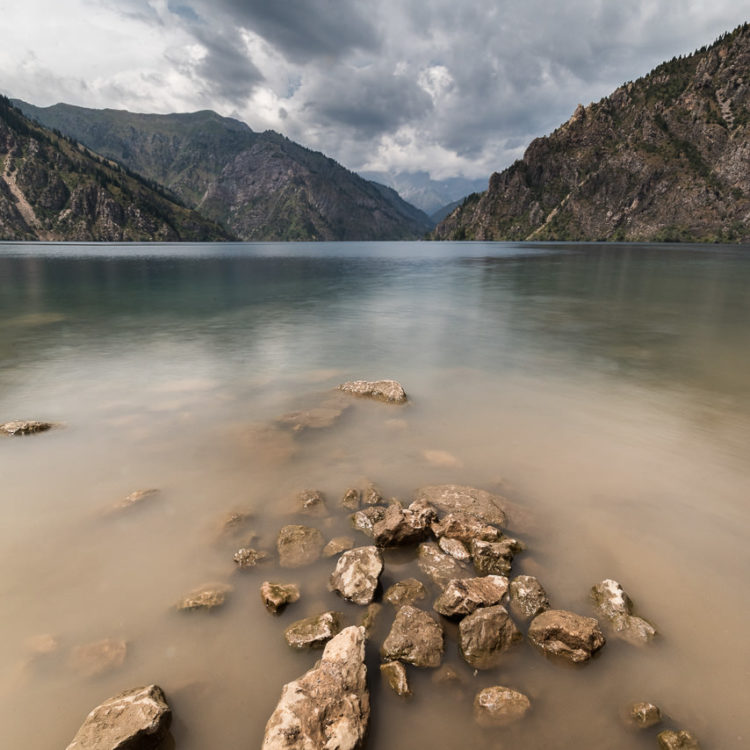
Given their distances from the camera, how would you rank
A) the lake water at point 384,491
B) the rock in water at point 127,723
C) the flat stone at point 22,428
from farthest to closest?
the flat stone at point 22,428
the lake water at point 384,491
the rock in water at point 127,723

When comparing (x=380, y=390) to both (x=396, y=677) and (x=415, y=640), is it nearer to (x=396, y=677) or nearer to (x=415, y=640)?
(x=415, y=640)

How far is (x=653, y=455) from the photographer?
12.4 meters

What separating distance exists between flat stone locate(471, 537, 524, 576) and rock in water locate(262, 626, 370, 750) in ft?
10.3

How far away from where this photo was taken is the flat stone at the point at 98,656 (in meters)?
6.03

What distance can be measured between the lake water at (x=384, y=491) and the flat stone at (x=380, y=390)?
2.95 feet

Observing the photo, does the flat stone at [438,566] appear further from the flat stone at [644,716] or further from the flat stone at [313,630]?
the flat stone at [644,716]

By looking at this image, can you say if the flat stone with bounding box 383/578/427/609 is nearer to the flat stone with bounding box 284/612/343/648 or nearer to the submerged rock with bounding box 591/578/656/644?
the flat stone with bounding box 284/612/343/648

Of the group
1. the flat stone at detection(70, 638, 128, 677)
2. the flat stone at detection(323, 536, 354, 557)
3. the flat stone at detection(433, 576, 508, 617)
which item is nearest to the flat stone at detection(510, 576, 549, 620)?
the flat stone at detection(433, 576, 508, 617)

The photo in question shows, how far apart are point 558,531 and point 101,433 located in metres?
14.3

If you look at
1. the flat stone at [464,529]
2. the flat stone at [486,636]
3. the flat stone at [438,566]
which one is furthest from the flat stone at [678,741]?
the flat stone at [464,529]

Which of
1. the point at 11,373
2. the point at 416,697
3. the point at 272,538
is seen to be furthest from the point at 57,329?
the point at 416,697

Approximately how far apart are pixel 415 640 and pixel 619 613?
3590 millimetres

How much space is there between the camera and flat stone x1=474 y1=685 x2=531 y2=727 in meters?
5.40

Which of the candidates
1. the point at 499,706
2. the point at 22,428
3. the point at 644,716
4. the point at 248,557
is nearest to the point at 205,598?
the point at 248,557
